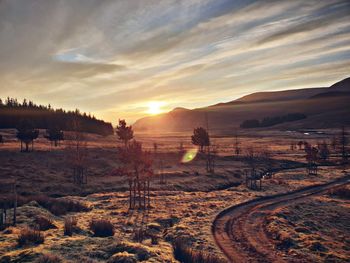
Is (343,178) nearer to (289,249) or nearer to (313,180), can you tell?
(313,180)

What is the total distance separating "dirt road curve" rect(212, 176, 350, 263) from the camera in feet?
62.8

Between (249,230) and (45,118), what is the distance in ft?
376

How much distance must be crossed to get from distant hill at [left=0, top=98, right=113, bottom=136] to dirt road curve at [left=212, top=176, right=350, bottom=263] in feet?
269

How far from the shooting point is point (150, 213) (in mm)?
29281

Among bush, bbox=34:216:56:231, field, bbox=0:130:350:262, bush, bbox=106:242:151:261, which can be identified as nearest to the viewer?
bush, bbox=106:242:151:261

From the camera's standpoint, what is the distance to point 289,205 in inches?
1286

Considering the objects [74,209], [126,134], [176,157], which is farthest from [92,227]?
[126,134]

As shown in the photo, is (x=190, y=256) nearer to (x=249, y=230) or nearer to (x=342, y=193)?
(x=249, y=230)

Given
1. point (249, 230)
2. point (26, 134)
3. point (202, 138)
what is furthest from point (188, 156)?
point (249, 230)

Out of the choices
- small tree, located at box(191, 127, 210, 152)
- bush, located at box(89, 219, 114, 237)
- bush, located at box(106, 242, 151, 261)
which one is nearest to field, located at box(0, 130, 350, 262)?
bush, located at box(106, 242, 151, 261)

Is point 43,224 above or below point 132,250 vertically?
above

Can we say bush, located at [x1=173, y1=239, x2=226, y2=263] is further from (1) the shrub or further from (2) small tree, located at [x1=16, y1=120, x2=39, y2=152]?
(2) small tree, located at [x1=16, y1=120, x2=39, y2=152]

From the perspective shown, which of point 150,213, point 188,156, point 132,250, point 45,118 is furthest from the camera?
point 45,118

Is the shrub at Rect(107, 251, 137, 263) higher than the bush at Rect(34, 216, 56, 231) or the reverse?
the reverse
